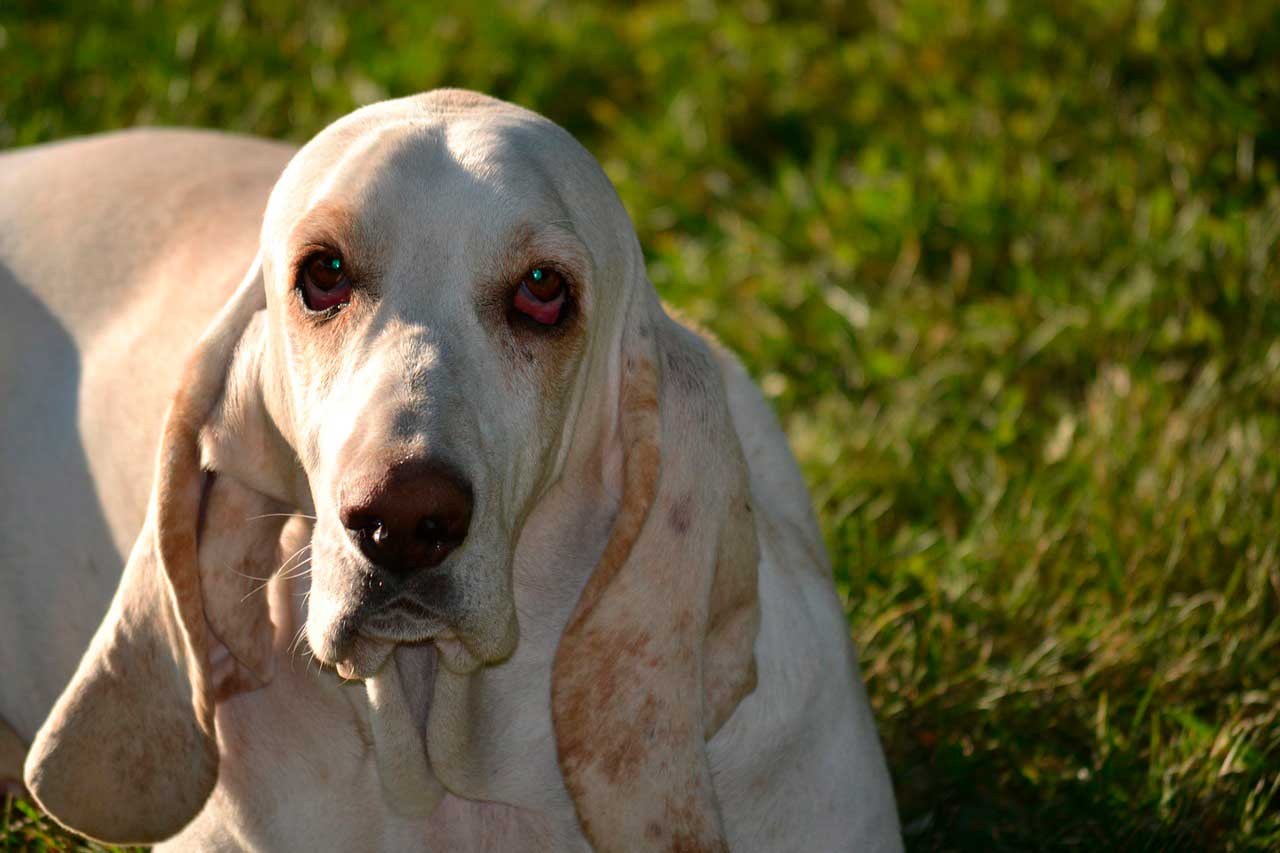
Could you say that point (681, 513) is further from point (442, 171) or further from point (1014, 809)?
point (1014, 809)

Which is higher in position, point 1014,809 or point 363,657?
point 363,657

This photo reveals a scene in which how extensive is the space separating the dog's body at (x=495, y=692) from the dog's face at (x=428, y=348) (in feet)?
0.45

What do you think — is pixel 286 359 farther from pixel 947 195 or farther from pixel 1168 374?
pixel 947 195

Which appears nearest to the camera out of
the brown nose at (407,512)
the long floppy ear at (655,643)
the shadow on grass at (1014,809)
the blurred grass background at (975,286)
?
the brown nose at (407,512)

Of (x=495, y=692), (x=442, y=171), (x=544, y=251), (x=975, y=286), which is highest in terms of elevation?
(x=442, y=171)

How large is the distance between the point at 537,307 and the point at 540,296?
24mm

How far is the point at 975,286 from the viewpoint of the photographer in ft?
18.7

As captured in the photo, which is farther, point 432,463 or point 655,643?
point 655,643

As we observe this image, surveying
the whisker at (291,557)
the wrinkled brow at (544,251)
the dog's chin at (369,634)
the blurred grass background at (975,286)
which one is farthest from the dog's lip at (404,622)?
the blurred grass background at (975,286)

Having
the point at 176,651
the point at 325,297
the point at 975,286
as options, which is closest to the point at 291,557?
the point at 176,651

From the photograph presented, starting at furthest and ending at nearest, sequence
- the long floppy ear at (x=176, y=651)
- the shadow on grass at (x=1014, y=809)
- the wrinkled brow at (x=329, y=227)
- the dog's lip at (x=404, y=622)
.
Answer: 1. the shadow on grass at (x=1014, y=809)
2. the long floppy ear at (x=176, y=651)
3. the wrinkled brow at (x=329, y=227)
4. the dog's lip at (x=404, y=622)

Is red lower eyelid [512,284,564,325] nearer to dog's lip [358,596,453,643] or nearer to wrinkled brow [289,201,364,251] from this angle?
wrinkled brow [289,201,364,251]

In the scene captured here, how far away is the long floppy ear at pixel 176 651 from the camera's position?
3.10 metres

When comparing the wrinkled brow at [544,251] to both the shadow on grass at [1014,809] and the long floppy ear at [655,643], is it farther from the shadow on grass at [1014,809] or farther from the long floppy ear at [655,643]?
the shadow on grass at [1014,809]
